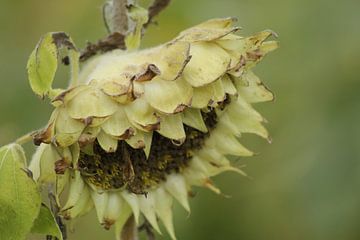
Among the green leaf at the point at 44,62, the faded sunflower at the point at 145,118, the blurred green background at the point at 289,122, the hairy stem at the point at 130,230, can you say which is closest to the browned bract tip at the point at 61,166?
the faded sunflower at the point at 145,118

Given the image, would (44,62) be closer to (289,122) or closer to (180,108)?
(180,108)

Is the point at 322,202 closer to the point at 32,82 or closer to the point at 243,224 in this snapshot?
the point at 243,224

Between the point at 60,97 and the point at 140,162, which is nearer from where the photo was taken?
the point at 60,97

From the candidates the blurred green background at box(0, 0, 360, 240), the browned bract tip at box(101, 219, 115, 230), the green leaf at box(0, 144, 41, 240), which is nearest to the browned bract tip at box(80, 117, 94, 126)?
the green leaf at box(0, 144, 41, 240)

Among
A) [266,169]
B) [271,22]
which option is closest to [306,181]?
[266,169]

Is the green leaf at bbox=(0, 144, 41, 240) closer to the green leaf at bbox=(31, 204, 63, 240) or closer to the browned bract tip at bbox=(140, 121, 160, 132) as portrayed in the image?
the green leaf at bbox=(31, 204, 63, 240)

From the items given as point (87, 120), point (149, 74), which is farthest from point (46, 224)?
point (149, 74)
